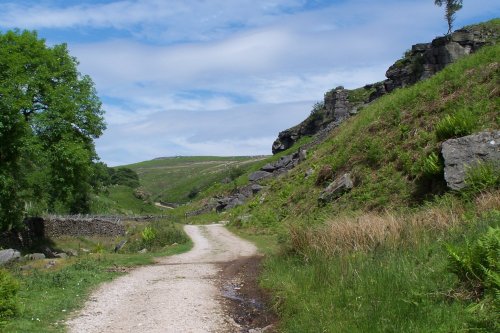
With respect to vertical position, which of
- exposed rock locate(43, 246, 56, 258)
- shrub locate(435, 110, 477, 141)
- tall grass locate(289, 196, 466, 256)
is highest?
shrub locate(435, 110, 477, 141)

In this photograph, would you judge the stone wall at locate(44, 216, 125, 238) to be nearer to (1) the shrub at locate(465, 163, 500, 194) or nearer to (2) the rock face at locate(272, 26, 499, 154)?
(2) the rock face at locate(272, 26, 499, 154)

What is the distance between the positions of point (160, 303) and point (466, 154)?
992cm

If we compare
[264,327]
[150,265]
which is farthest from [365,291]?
[150,265]

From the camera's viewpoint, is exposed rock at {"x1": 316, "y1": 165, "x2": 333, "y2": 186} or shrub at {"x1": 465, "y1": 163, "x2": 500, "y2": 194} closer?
shrub at {"x1": 465, "y1": 163, "x2": 500, "y2": 194}

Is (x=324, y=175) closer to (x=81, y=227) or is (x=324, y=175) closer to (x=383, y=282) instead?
(x=81, y=227)

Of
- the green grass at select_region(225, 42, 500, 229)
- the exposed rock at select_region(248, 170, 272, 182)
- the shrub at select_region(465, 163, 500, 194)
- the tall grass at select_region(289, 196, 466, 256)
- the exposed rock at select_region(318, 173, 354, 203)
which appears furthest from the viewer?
the exposed rock at select_region(248, 170, 272, 182)

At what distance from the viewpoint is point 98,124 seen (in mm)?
27203

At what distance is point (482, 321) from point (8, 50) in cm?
2440

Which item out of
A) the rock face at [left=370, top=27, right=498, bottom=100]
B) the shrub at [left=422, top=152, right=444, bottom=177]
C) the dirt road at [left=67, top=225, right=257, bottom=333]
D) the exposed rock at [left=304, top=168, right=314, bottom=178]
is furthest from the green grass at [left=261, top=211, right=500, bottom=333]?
the rock face at [left=370, top=27, right=498, bottom=100]

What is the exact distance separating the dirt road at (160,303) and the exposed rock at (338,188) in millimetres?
7695

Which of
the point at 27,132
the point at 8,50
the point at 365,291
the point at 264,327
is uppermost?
the point at 8,50

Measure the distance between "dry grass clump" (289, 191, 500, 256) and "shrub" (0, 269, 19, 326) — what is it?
617 cm

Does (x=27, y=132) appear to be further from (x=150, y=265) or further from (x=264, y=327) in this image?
(x=264, y=327)

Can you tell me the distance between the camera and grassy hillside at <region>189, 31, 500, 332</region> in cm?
606
